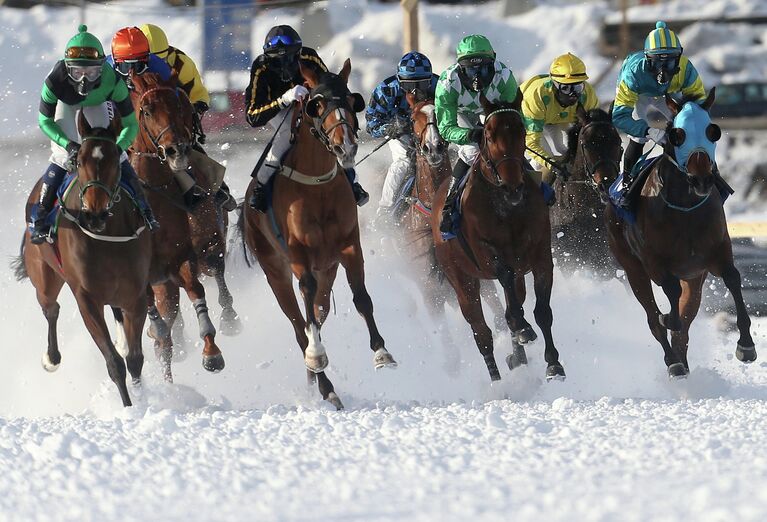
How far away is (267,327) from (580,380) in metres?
2.58

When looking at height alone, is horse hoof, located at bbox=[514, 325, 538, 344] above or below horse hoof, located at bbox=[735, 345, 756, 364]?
above

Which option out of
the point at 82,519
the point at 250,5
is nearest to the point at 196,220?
the point at 82,519

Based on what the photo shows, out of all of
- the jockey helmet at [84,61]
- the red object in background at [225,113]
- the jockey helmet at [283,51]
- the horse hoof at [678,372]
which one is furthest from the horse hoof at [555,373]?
the red object in background at [225,113]

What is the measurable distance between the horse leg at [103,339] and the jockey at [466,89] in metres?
2.43

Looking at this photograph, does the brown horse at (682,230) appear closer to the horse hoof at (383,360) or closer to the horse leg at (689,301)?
the horse leg at (689,301)

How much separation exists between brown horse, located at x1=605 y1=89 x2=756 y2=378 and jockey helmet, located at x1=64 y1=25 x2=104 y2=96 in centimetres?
351

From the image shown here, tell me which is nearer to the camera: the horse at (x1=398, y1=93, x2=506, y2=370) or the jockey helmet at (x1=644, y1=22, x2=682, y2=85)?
the jockey helmet at (x1=644, y1=22, x2=682, y2=85)

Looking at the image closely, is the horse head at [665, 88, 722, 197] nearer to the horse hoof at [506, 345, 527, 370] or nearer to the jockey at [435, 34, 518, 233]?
the jockey at [435, 34, 518, 233]

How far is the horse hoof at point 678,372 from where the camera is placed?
28.7ft

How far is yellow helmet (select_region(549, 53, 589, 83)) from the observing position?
10.1 meters

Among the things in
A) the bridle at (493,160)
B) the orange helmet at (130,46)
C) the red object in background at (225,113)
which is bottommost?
the bridle at (493,160)

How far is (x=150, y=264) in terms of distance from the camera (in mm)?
9023

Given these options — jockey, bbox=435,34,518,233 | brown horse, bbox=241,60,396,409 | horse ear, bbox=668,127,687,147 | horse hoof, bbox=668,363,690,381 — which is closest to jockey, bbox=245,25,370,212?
brown horse, bbox=241,60,396,409

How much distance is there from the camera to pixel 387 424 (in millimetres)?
6891
